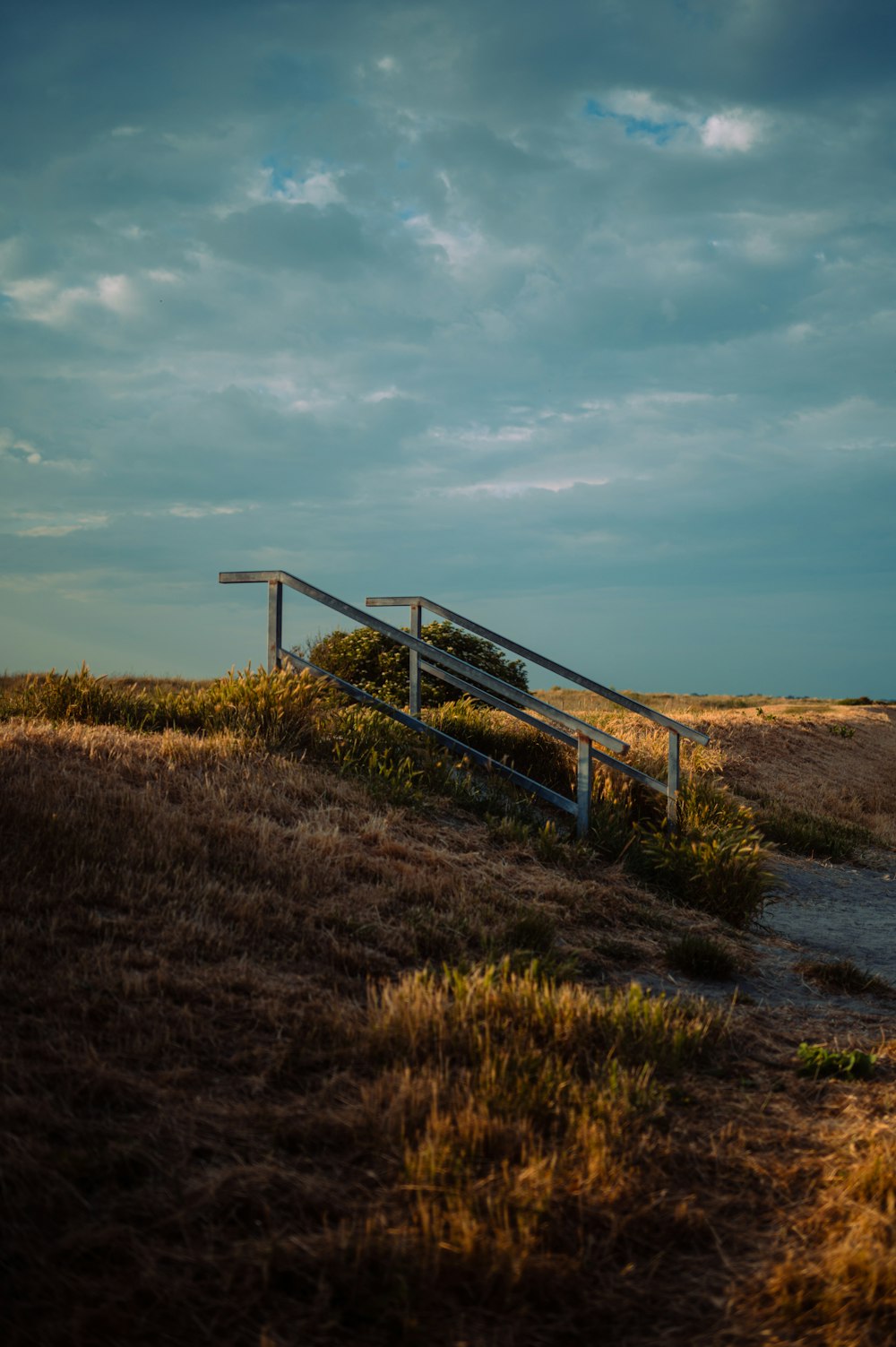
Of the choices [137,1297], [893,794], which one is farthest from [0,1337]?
[893,794]

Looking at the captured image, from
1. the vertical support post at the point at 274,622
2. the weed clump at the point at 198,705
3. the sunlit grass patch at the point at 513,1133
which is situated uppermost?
the vertical support post at the point at 274,622

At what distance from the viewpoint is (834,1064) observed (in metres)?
4.71

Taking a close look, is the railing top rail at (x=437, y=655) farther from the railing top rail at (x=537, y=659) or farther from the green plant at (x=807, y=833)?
the green plant at (x=807, y=833)

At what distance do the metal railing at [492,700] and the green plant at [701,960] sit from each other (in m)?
2.24

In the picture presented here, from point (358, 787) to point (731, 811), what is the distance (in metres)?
3.95

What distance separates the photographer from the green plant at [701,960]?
6336 millimetres

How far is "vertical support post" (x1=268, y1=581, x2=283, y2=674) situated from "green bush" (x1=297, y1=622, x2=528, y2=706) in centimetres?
473

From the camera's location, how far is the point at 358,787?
26.8ft

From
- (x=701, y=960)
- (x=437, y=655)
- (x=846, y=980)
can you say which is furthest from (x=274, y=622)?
(x=846, y=980)

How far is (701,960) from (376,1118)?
342cm

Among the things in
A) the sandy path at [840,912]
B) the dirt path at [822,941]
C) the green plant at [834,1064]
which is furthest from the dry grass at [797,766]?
the green plant at [834,1064]

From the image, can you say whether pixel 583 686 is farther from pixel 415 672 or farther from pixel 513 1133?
pixel 513 1133

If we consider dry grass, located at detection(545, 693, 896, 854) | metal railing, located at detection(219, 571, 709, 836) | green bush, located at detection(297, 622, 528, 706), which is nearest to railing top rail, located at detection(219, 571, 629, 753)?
metal railing, located at detection(219, 571, 709, 836)

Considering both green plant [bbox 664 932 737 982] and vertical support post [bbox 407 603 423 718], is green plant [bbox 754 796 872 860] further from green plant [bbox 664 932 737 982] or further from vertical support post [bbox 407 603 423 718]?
green plant [bbox 664 932 737 982]
